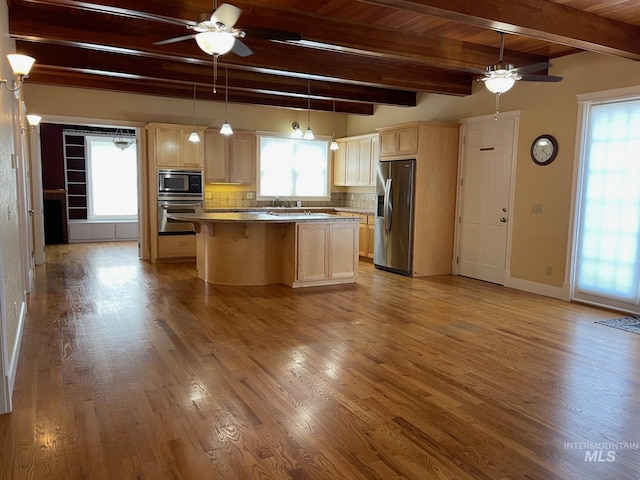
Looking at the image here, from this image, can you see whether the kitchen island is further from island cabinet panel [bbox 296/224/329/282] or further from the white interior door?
the white interior door

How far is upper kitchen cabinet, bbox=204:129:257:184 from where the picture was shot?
8.40 metres

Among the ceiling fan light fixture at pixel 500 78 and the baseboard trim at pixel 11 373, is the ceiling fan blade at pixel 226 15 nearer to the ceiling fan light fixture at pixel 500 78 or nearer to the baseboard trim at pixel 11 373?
the ceiling fan light fixture at pixel 500 78

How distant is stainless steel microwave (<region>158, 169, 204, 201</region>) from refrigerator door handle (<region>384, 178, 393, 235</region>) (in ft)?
10.7

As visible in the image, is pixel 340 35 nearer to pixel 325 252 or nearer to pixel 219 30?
pixel 219 30

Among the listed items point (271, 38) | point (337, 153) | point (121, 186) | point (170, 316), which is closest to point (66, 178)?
point (121, 186)

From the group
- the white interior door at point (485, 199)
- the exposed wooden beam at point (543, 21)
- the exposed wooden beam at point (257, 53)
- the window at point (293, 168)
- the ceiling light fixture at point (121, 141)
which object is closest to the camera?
the exposed wooden beam at point (543, 21)

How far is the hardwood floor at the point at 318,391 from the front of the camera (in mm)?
2289

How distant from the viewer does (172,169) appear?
7977mm

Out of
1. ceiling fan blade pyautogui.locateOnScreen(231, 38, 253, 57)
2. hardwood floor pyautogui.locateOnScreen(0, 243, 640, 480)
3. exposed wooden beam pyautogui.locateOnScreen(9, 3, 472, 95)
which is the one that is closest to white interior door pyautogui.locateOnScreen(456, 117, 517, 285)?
exposed wooden beam pyautogui.locateOnScreen(9, 3, 472, 95)

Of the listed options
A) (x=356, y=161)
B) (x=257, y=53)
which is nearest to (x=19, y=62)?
(x=257, y=53)

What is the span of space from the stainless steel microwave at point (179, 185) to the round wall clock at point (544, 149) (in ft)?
17.5

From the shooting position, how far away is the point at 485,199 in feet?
22.3

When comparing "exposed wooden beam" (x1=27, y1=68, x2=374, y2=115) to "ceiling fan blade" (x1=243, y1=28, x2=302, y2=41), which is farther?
"exposed wooden beam" (x1=27, y1=68, x2=374, y2=115)

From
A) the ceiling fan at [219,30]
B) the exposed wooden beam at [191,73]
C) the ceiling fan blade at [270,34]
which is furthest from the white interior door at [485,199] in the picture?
the ceiling fan at [219,30]
